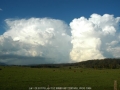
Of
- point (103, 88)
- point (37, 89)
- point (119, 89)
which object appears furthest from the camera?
point (103, 88)

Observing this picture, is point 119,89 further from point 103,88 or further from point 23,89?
point 23,89

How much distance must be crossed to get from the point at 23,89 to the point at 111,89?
14.8 m

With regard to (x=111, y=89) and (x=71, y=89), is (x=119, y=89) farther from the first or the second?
(x=71, y=89)

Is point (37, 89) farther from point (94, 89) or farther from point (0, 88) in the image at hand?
point (94, 89)

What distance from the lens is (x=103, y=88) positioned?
3284 cm

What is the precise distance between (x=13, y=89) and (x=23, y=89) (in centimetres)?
157

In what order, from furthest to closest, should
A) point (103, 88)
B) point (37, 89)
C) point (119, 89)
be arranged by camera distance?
point (103, 88) → point (119, 89) → point (37, 89)

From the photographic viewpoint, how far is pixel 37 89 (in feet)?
93.9

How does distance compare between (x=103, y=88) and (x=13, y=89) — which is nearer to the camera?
(x=13, y=89)

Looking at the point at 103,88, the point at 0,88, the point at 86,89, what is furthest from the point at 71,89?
the point at 0,88

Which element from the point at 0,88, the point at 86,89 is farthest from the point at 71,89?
the point at 0,88

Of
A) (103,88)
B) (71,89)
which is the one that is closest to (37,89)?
(71,89)

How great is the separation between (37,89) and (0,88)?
6028 millimetres

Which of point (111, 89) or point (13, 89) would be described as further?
point (111, 89)
